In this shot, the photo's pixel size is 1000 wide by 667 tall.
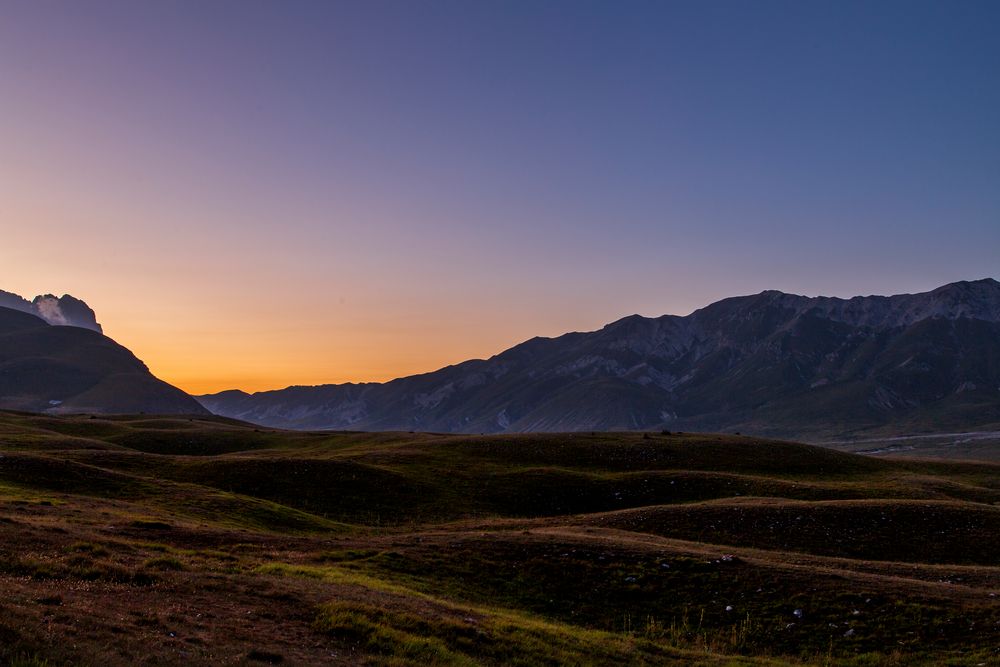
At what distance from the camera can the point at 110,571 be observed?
73.5ft

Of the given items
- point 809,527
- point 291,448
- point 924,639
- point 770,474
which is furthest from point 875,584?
point 291,448

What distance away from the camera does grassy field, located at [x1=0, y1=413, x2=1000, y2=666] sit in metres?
19.0

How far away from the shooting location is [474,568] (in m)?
34.1

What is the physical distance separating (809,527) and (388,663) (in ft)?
136

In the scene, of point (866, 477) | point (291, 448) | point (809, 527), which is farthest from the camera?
A: point (291, 448)

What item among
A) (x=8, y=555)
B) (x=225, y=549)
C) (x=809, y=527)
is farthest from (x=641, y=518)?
(x=8, y=555)

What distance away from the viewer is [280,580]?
25531 mm

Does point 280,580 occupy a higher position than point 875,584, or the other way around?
point 280,580

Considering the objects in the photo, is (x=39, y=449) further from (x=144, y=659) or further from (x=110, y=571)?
(x=144, y=659)

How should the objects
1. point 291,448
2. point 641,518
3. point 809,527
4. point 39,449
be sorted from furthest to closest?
1. point 291,448
2. point 39,449
3. point 641,518
4. point 809,527

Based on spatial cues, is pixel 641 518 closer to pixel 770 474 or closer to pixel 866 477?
pixel 770 474

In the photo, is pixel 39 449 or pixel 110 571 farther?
pixel 39 449

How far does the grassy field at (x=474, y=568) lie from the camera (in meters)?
19.0

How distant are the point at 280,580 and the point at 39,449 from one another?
204 ft
